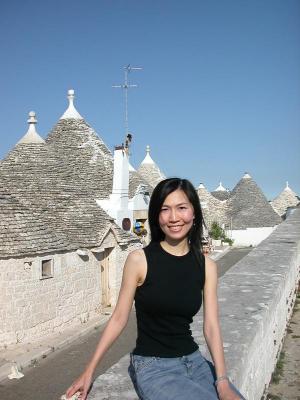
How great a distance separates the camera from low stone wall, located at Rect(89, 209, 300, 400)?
8.95 feet

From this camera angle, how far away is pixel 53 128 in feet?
59.6

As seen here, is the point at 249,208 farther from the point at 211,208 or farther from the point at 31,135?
the point at 31,135

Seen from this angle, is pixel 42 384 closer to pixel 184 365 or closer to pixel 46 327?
pixel 46 327

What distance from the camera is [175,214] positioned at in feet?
8.49

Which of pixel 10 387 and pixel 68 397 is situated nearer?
pixel 68 397

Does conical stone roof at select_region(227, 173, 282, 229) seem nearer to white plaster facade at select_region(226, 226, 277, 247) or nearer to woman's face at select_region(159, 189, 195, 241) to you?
white plaster facade at select_region(226, 226, 277, 247)

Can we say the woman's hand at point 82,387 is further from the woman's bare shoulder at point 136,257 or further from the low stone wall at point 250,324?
the woman's bare shoulder at point 136,257

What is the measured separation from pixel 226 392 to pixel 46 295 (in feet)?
29.8

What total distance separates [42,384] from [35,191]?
6.76m

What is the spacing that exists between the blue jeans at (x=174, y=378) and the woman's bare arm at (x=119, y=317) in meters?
0.21

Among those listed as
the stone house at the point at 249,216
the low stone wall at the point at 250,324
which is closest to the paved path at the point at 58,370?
the low stone wall at the point at 250,324

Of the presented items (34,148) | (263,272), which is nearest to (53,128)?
(34,148)

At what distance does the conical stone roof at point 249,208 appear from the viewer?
33281 millimetres

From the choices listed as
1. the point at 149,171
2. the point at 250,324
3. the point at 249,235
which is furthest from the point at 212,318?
the point at 249,235
